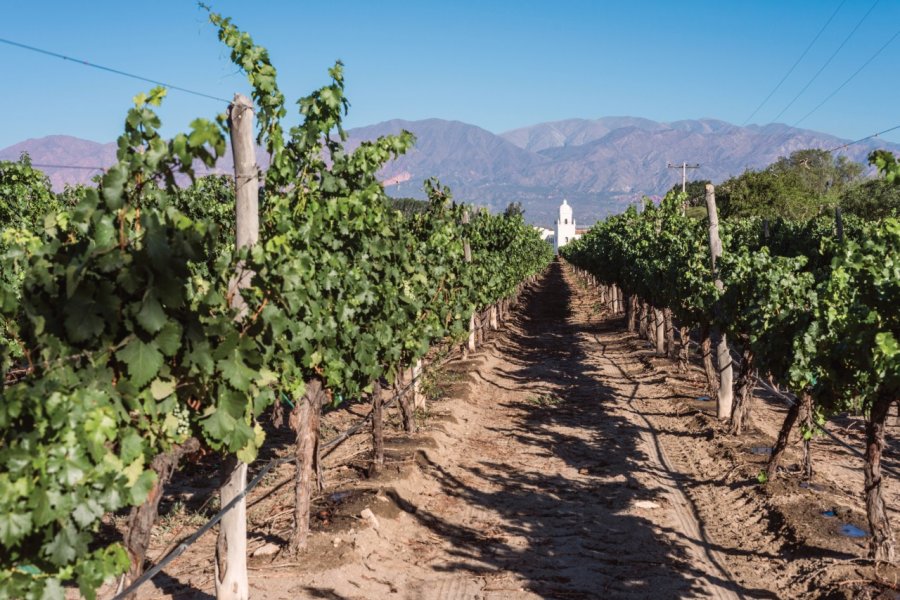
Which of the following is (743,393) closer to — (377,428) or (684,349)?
(377,428)

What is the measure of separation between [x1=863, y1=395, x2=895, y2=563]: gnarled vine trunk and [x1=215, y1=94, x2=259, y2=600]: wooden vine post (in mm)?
5947

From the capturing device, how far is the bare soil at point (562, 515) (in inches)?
309

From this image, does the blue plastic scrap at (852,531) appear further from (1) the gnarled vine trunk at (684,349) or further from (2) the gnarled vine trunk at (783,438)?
(1) the gnarled vine trunk at (684,349)

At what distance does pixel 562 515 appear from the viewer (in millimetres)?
10258

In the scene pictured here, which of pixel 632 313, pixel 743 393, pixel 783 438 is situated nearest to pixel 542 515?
pixel 783 438

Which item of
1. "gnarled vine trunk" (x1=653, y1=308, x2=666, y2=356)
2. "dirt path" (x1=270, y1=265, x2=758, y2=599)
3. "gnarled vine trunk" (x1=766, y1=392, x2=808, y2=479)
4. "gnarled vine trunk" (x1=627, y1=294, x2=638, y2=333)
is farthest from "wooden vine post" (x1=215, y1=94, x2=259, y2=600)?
"gnarled vine trunk" (x1=627, y1=294, x2=638, y2=333)

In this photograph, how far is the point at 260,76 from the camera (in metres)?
7.57

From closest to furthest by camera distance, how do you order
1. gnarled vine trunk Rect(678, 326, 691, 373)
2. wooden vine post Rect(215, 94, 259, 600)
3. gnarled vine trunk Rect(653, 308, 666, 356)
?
1. wooden vine post Rect(215, 94, 259, 600)
2. gnarled vine trunk Rect(678, 326, 691, 373)
3. gnarled vine trunk Rect(653, 308, 666, 356)

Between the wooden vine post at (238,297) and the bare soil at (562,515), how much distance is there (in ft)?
3.46

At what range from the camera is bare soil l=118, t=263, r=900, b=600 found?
7.84 m

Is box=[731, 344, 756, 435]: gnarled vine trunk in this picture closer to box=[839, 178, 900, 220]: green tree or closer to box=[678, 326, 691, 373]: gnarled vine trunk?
box=[678, 326, 691, 373]: gnarled vine trunk

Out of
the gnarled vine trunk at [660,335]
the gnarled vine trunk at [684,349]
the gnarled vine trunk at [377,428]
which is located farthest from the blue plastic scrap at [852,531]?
the gnarled vine trunk at [660,335]

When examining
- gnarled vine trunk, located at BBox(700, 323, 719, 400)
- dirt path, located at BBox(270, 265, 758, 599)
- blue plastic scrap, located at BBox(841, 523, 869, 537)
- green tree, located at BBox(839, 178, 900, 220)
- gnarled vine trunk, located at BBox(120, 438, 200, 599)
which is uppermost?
green tree, located at BBox(839, 178, 900, 220)

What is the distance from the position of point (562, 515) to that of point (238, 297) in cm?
595
